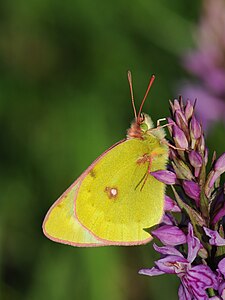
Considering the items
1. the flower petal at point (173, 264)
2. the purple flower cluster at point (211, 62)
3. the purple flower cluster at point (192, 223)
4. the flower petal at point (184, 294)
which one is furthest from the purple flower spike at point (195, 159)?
the purple flower cluster at point (211, 62)

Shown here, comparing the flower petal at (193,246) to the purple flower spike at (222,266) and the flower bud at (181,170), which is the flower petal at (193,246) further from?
the flower bud at (181,170)

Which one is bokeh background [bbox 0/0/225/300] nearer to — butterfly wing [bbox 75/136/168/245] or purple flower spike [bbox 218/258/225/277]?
butterfly wing [bbox 75/136/168/245]

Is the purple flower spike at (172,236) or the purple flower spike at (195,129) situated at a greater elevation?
the purple flower spike at (195,129)

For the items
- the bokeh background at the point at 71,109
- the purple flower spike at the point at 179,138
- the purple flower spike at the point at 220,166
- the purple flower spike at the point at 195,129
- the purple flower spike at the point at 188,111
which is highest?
the purple flower spike at the point at 188,111

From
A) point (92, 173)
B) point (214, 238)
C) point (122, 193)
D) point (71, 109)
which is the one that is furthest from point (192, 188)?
point (71, 109)

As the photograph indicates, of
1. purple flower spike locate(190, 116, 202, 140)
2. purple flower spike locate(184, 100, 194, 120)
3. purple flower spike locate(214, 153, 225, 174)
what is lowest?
purple flower spike locate(214, 153, 225, 174)

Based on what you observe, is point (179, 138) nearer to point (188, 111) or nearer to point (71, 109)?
point (188, 111)

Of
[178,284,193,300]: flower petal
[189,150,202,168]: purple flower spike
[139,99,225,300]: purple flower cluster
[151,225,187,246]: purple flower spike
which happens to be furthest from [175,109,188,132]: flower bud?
[178,284,193,300]: flower petal

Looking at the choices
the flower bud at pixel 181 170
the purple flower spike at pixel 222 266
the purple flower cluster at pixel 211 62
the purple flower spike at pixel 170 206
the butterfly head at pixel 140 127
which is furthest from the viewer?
the purple flower cluster at pixel 211 62
